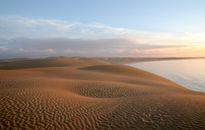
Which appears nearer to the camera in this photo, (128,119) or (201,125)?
(201,125)

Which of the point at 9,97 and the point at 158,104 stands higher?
the point at 9,97

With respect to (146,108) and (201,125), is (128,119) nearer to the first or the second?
(146,108)

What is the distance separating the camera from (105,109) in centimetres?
676

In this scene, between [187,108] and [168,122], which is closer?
[168,122]

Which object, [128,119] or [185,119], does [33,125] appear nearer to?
[128,119]

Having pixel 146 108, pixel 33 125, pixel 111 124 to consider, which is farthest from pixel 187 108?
pixel 33 125

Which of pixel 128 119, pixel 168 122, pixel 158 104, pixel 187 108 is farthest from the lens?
pixel 158 104

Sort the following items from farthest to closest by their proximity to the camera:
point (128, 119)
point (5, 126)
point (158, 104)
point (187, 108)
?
point (158, 104) < point (187, 108) < point (128, 119) < point (5, 126)

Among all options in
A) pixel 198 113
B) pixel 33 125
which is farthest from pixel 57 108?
pixel 198 113

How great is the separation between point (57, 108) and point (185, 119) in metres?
6.05

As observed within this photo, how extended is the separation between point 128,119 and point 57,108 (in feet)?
12.1

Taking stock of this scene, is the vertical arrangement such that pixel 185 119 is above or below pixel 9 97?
below

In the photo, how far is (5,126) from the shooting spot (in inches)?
183

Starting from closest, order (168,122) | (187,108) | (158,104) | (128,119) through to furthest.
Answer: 1. (168,122)
2. (128,119)
3. (187,108)
4. (158,104)
